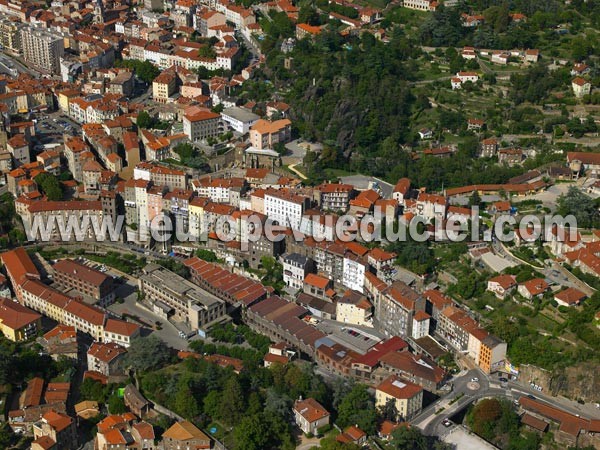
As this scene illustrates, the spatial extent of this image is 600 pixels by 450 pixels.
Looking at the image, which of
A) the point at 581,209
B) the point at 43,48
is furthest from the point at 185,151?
the point at 43,48

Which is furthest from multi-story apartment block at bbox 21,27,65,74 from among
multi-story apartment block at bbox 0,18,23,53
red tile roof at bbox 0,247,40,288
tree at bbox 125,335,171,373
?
tree at bbox 125,335,171,373

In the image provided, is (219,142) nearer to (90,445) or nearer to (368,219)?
(368,219)

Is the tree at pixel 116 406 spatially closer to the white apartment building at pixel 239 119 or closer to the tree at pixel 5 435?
the tree at pixel 5 435

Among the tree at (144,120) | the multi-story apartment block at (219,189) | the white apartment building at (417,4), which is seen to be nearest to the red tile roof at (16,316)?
the multi-story apartment block at (219,189)

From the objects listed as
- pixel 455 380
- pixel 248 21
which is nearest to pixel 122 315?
pixel 455 380

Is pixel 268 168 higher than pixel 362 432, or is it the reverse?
pixel 268 168

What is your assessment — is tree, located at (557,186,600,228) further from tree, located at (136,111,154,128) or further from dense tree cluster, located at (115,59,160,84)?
dense tree cluster, located at (115,59,160,84)

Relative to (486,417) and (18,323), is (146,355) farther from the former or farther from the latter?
(486,417)
